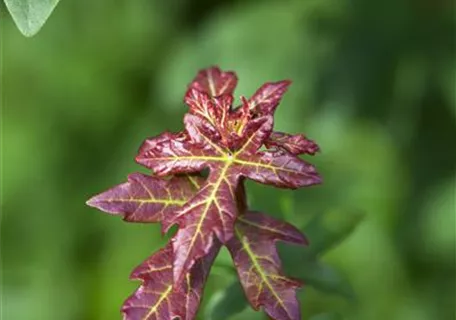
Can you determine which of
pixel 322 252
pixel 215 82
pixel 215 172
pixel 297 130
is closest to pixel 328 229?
pixel 322 252

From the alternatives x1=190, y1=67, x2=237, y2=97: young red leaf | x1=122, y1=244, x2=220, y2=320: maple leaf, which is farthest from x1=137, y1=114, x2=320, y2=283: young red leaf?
x1=190, y1=67, x2=237, y2=97: young red leaf

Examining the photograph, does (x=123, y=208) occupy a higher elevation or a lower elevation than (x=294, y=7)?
lower

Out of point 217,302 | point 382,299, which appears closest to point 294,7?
point 382,299

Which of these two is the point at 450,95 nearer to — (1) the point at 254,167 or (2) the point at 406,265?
(2) the point at 406,265

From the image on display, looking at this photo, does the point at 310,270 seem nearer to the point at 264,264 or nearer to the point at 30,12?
the point at 264,264

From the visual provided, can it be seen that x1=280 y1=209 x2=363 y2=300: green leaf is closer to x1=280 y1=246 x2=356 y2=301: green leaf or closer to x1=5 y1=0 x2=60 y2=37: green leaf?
x1=280 y1=246 x2=356 y2=301: green leaf

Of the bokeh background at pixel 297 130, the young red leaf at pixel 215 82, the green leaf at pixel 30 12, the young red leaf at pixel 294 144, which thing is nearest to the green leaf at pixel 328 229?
the young red leaf at pixel 215 82

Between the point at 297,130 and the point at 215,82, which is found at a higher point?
the point at 297,130
